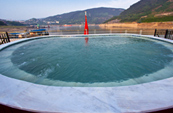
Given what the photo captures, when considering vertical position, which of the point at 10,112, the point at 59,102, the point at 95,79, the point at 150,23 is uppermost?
the point at 150,23

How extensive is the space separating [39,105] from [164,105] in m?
1.91

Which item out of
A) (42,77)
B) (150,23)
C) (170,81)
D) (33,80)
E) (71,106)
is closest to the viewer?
(71,106)

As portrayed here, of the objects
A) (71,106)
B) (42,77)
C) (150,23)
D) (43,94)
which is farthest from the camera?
(150,23)

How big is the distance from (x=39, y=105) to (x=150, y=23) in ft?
248

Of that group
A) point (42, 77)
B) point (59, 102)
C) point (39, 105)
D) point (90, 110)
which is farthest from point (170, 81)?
point (42, 77)

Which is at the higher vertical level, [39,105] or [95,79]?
[39,105]

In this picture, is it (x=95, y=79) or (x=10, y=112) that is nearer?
(x=10, y=112)

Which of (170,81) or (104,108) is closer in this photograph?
(104,108)

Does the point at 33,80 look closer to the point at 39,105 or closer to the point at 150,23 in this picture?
the point at 39,105

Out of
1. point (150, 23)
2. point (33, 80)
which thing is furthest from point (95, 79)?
point (150, 23)

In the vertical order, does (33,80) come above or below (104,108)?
below

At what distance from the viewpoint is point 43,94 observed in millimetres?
1730

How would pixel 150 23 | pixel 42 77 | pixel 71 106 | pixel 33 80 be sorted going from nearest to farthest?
pixel 71 106, pixel 33 80, pixel 42 77, pixel 150 23

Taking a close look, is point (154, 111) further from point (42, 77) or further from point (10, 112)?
point (42, 77)
